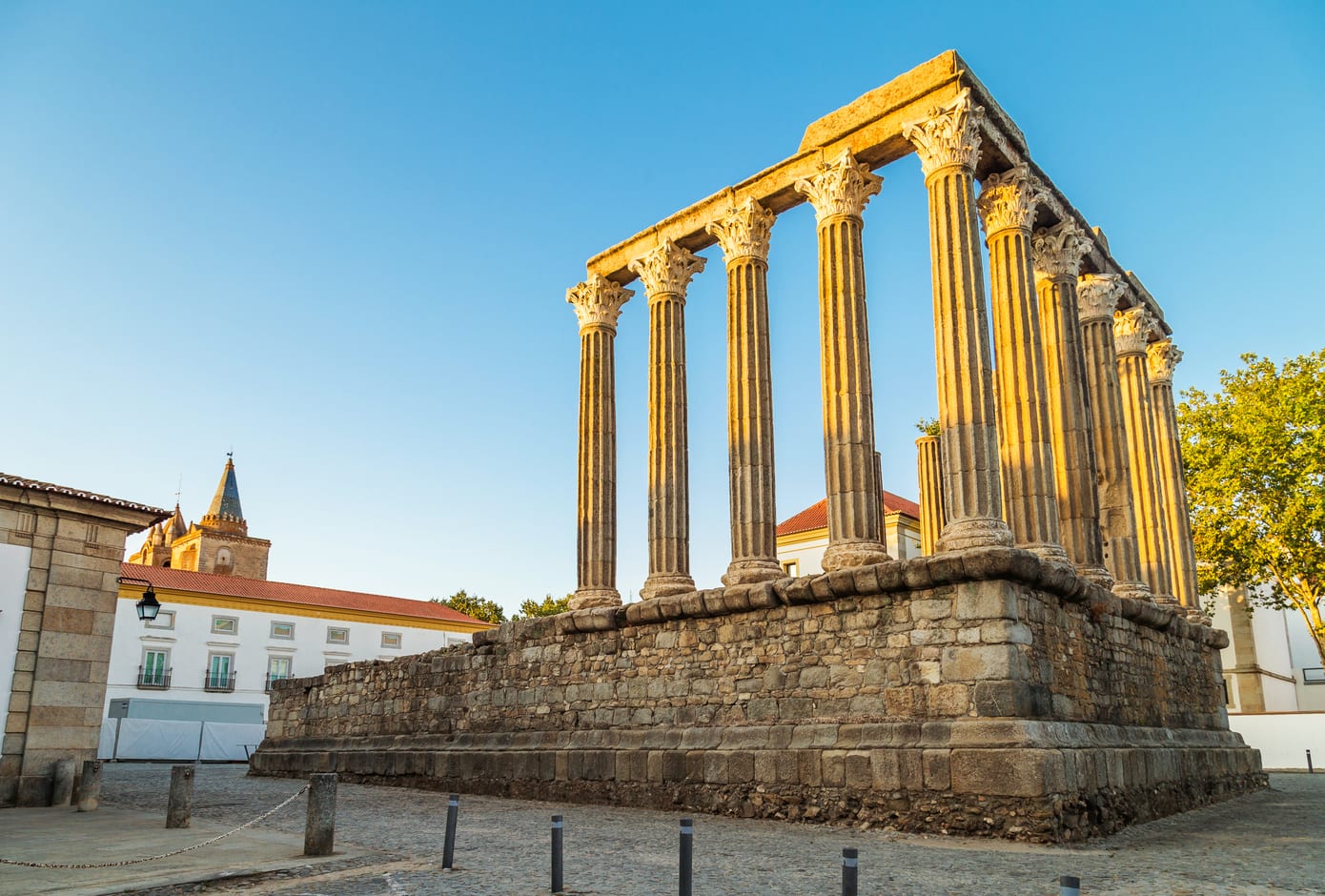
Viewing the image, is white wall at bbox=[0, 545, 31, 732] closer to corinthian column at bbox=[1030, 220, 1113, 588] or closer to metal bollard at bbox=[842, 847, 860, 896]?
metal bollard at bbox=[842, 847, 860, 896]

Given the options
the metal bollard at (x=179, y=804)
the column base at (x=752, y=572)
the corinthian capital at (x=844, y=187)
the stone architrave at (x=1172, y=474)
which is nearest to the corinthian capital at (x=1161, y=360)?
the stone architrave at (x=1172, y=474)

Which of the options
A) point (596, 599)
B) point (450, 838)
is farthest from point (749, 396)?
point (450, 838)

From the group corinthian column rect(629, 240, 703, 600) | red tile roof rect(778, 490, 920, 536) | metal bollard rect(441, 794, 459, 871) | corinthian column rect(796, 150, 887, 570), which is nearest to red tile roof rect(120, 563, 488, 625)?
red tile roof rect(778, 490, 920, 536)

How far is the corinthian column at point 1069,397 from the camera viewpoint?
14195 mm

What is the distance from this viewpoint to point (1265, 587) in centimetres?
3862

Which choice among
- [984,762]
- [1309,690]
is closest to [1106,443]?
→ [984,762]

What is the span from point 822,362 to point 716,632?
424 cm

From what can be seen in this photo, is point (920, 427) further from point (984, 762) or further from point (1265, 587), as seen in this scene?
point (984, 762)

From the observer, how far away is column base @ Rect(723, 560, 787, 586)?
14195mm

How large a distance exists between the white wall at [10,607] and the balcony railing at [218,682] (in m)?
33.3

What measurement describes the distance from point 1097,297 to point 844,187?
5.98m

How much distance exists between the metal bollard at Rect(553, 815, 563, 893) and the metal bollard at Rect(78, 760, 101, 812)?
9.15m

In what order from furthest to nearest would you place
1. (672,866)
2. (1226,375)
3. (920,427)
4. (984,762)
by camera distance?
(920,427), (1226,375), (984,762), (672,866)

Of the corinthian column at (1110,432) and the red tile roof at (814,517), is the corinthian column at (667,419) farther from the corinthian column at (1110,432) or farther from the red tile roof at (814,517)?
the red tile roof at (814,517)
